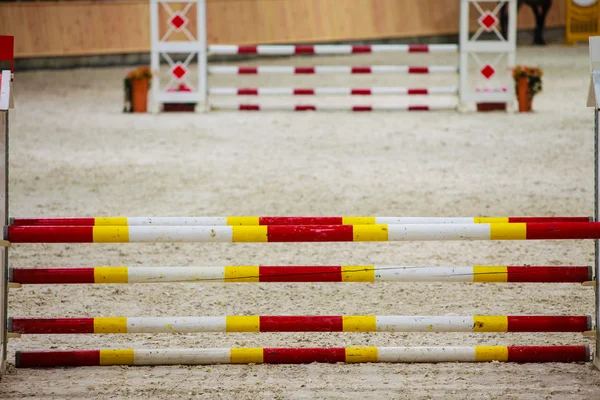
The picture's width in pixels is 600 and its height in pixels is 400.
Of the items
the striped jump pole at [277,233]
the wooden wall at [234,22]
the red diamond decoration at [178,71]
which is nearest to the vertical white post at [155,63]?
the red diamond decoration at [178,71]

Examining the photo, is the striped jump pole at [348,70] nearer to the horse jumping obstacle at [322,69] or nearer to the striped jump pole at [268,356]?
the horse jumping obstacle at [322,69]

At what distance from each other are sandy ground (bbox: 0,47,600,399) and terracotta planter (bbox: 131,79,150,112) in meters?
0.30

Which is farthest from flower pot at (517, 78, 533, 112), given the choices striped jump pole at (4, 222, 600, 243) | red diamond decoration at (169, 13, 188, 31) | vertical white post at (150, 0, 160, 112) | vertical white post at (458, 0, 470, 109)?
striped jump pole at (4, 222, 600, 243)

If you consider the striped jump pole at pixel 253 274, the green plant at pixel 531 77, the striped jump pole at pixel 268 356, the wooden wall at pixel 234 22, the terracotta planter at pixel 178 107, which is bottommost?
the striped jump pole at pixel 268 356

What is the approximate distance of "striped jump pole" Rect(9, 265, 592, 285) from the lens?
357 cm

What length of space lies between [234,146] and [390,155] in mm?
1545

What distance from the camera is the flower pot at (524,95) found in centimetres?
1210

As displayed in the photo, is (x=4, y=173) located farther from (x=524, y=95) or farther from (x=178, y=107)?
(x=524, y=95)

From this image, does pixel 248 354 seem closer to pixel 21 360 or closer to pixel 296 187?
pixel 21 360

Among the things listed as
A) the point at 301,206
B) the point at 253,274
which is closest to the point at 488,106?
the point at 301,206

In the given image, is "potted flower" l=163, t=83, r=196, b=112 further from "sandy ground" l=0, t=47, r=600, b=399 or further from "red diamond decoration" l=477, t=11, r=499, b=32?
"red diamond decoration" l=477, t=11, r=499, b=32

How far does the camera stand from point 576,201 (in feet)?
22.9

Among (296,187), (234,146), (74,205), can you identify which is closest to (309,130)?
(234,146)

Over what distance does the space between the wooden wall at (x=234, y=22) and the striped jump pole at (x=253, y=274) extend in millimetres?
13798
